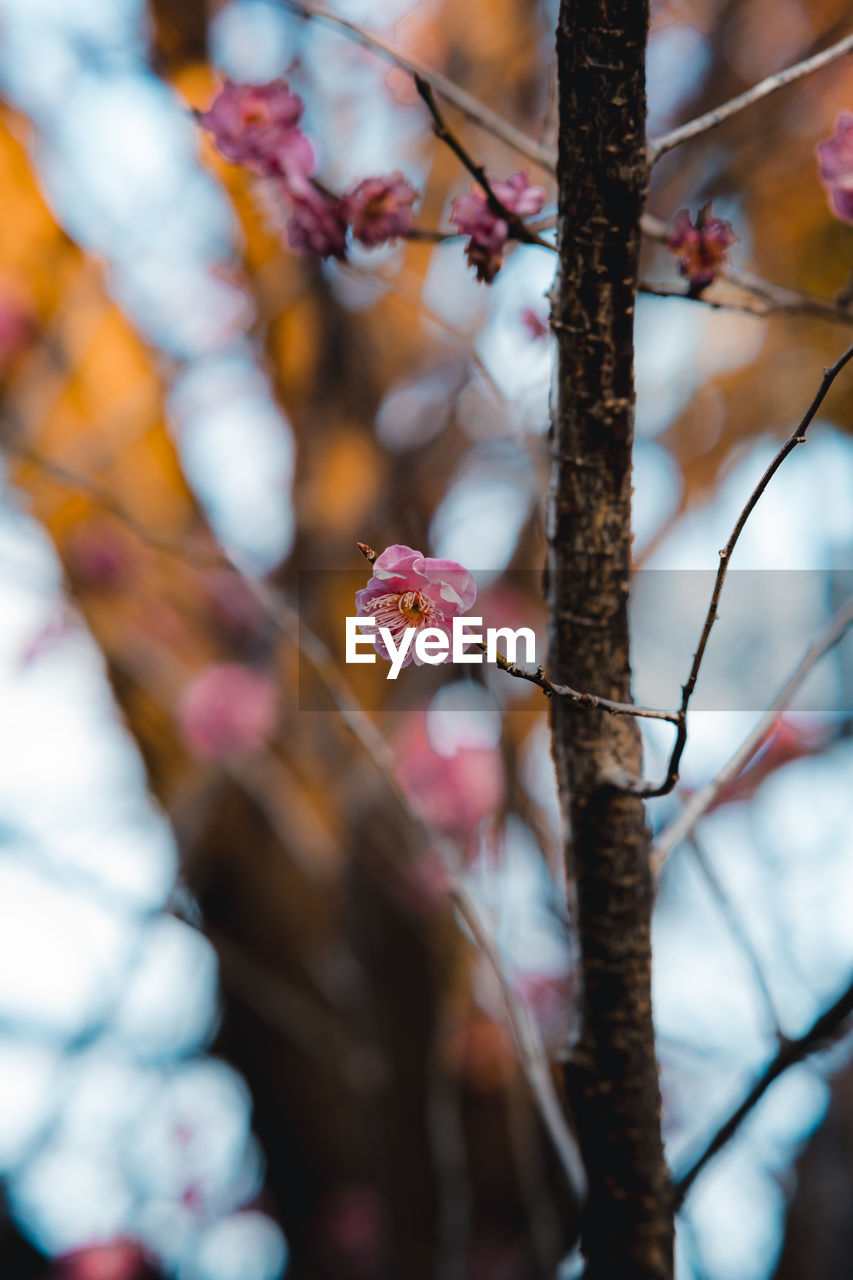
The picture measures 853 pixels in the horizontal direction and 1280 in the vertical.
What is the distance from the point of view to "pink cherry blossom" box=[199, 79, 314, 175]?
0.60m

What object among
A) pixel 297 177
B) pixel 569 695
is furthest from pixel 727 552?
pixel 297 177

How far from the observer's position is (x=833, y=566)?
4.00ft

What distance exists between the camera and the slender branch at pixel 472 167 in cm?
43

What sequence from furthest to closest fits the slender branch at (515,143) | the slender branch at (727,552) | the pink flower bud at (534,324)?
the pink flower bud at (534,324)
the slender branch at (515,143)
the slender branch at (727,552)

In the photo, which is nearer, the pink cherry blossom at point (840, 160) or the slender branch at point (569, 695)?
the slender branch at point (569, 695)

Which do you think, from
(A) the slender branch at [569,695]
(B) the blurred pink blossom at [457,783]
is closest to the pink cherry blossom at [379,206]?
(A) the slender branch at [569,695]

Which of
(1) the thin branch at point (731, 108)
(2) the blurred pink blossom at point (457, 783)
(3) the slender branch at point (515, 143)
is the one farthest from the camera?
(2) the blurred pink blossom at point (457, 783)

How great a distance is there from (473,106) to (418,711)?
108 centimetres

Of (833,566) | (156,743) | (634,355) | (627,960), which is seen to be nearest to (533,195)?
(634,355)

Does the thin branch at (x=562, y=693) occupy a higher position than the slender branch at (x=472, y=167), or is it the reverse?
the slender branch at (x=472, y=167)

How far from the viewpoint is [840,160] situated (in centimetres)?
58

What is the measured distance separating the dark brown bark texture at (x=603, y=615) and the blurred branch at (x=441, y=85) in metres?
0.16

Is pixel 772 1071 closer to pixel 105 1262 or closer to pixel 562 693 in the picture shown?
pixel 562 693

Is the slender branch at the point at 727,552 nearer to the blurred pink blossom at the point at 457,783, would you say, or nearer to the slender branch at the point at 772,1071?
the slender branch at the point at 772,1071
